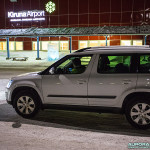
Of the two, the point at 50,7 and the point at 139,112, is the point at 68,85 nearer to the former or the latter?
the point at 139,112

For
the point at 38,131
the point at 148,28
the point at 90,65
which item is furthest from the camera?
the point at 148,28

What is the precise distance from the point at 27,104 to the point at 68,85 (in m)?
1.26

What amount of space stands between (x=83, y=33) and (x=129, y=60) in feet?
94.0

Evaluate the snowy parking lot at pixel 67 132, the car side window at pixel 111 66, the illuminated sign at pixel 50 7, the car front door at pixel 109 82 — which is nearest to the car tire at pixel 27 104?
the snowy parking lot at pixel 67 132

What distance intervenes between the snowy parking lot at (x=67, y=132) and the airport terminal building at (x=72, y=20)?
1131 inches

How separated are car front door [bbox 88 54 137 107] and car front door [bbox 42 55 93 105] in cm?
16

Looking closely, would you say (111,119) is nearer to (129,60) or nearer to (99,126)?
(99,126)

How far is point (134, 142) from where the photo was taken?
4.62 meters

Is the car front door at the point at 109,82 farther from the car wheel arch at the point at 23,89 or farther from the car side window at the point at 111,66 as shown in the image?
the car wheel arch at the point at 23,89

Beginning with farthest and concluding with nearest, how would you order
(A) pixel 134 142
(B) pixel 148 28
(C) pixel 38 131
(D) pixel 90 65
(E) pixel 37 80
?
(B) pixel 148 28
(E) pixel 37 80
(D) pixel 90 65
(C) pixel 38 131
(A) pixel 134 142

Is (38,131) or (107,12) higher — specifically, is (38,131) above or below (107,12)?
below

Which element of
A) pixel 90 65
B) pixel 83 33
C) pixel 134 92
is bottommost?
pixel 134 92

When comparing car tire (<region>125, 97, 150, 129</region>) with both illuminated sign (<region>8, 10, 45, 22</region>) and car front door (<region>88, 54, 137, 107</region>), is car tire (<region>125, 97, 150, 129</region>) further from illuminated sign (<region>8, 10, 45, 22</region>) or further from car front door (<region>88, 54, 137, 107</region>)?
illuminated sign (<region>8, 10, 45, 22</region>)

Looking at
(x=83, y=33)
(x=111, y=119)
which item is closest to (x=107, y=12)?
(x=83, y=33)
